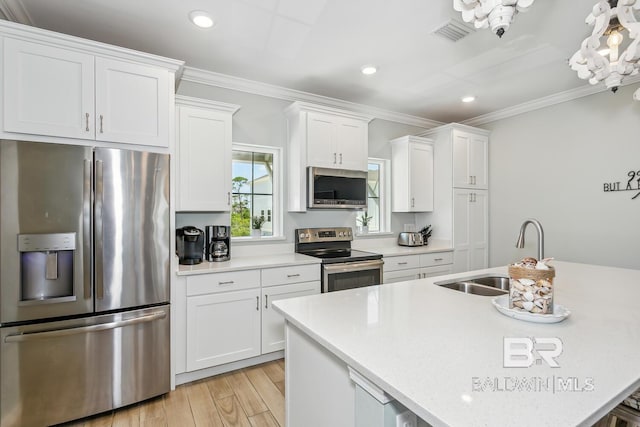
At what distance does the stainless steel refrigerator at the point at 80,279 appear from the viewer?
5.97 feet

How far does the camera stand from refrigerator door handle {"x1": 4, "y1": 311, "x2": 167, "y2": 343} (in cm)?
182

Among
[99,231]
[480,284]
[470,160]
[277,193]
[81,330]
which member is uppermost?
[470,160]

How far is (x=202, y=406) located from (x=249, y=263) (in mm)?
1081

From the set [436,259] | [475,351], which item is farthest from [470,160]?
[475,351]

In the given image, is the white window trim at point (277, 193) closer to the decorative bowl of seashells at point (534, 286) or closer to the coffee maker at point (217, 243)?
the coffee maker at point (217, 243)

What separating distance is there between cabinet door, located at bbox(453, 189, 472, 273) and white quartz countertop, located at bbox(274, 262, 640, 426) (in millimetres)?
2281

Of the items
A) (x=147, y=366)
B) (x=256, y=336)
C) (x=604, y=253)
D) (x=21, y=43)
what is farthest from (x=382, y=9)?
(x=604, y=253)

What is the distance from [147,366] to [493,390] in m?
2.23

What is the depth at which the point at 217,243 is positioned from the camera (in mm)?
2881

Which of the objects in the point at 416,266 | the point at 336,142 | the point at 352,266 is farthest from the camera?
the point at 416,266

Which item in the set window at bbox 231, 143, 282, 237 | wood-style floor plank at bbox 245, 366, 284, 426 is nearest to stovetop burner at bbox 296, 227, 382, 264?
window at bbox 231, 143, 282, 237

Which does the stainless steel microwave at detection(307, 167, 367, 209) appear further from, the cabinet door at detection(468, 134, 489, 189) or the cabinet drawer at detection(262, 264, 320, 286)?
the cabinet door at detection(468, 134, 489, 189)

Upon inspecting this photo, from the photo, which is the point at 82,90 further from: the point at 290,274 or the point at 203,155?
the point at 290,274

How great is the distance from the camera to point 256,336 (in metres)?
2.71
